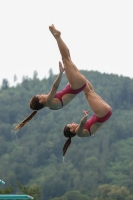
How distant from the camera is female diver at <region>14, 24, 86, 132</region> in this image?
63.0 ft

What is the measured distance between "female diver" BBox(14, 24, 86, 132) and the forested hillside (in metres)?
99.6

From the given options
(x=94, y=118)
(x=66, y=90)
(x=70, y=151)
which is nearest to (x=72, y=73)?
(x=66, y=90)

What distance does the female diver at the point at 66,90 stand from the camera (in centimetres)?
1919

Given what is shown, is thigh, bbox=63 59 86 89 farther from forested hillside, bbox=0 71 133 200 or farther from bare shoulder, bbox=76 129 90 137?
forested hillside, bbox=0 71 133 200

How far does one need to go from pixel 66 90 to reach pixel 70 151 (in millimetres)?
138689

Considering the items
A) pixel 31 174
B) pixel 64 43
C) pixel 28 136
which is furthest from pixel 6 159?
pixel 64 43

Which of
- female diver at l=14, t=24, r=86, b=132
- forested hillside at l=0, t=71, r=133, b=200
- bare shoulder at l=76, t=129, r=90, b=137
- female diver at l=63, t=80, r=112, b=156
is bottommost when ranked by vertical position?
forested hillside at l=0, t=71, r=133, b=200

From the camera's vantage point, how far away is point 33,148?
526ft

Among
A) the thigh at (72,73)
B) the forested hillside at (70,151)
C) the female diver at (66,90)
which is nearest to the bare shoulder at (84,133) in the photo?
the female diver at (66,90)

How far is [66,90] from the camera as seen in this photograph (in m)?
19.8

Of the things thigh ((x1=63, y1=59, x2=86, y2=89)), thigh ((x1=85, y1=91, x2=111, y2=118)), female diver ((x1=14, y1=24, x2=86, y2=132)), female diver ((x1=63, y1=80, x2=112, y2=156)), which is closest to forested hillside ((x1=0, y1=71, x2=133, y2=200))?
female diver ((x1=63, y1=80, x2=112, y2=156))

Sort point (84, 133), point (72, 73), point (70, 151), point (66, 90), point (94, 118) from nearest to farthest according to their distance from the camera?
point (72, 73)
point (66, 90)
point (84, 133)
point (94, 118)
point (70, 151)

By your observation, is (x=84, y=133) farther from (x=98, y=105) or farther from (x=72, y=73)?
(x=72, y=73)

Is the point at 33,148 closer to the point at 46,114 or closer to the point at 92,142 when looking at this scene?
the point at 92,142
